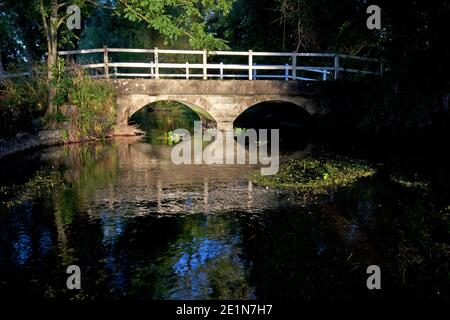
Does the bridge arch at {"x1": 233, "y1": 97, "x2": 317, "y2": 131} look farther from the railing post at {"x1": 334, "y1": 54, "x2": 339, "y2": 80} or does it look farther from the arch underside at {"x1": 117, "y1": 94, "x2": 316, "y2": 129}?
the railing post at {"x1": 334, "y1": 54, "x2": 339, "y2": 80}

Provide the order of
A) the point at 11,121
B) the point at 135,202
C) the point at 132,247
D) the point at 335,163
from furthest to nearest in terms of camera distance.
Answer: the point at 11,121
the point at 335,163
the point at 135,202
the point at 132,247

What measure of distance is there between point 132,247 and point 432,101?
519 inches

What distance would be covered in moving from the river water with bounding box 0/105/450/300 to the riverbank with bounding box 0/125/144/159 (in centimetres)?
314

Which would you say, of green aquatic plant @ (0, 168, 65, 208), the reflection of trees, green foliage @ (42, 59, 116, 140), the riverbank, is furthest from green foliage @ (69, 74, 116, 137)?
the reflection of trees

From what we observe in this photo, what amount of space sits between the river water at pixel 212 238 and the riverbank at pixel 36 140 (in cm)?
314

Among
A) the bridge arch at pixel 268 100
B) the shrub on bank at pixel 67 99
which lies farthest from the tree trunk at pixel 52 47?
the bridge arch at pixel 268 100

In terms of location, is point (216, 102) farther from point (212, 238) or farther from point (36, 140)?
point (212, 238)

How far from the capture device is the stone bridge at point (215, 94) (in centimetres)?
2050

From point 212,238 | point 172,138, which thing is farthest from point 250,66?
point 212,238
